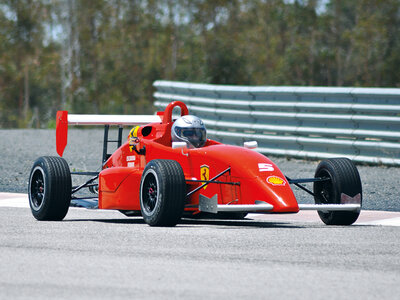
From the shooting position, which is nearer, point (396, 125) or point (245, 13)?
point (396, 125)

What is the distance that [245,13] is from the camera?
75.2m

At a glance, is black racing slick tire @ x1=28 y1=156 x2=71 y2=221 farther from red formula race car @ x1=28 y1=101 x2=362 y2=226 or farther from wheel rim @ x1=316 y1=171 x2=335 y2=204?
wheel rim @ x1=316 y1=171 x2=335 y2=204

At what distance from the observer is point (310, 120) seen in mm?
18844

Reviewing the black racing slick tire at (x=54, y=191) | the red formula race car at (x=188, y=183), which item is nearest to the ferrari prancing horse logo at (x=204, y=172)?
the red formula race car at (x=188, y=183)

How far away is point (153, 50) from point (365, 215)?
55.8m

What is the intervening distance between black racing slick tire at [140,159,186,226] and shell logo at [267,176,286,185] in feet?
3.06

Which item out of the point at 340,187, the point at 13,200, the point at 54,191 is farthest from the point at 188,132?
the point at 13,200

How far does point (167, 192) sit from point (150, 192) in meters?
0.57

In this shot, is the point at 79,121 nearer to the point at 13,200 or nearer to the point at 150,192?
the point at 13,200

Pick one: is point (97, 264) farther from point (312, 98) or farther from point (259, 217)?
point (312, 98)

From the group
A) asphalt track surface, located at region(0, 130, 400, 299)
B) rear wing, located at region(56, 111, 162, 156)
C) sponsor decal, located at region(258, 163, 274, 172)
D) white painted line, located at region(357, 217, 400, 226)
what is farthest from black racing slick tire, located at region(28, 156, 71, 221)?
white painted line, located at region(357, 217, 400, 226)

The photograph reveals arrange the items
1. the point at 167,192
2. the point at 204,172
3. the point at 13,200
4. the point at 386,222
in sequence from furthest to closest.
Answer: the point at 13,200, the point at 386,222, the point at 204,172, the point at 167,192

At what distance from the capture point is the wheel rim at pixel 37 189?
11734 mm

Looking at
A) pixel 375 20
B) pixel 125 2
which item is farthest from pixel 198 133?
pixel 125 2
